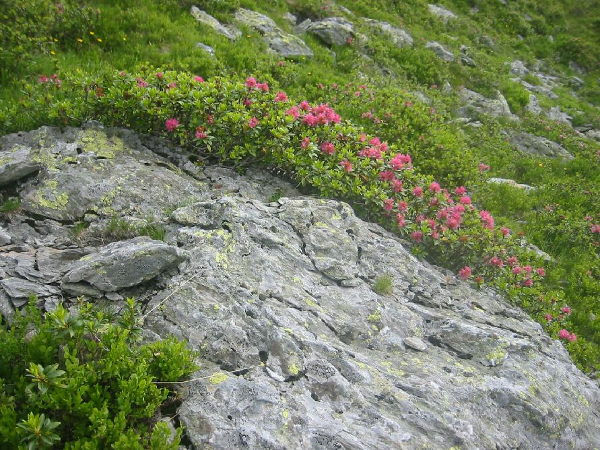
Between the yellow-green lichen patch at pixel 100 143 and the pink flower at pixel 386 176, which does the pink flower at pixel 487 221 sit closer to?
the pink flower at pixel 386 176

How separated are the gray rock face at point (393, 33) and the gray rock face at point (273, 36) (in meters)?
5.31

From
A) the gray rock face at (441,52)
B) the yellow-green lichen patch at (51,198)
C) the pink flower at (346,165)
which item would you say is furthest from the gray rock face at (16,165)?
the gray rock face at (441,52)

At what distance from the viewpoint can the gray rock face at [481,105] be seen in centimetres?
1603

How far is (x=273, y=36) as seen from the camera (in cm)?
1355

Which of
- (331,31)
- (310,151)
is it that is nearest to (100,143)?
(310,151)

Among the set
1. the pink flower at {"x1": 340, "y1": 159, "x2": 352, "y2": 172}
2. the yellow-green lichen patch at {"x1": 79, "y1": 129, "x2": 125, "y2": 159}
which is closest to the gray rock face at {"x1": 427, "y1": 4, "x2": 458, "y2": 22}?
the pink flower at {"x1": 340, "y1": 159, "x2": 352, "y2": 172}

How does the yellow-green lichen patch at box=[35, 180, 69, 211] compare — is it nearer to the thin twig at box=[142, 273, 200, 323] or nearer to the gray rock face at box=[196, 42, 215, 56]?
the thin twig at box=[142, 273, 200, 323]

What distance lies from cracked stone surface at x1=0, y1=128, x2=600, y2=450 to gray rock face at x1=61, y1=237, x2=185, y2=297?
0.02 meters

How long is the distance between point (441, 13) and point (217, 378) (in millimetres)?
25217

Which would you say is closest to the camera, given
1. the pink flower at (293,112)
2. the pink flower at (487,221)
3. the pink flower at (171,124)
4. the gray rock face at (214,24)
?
the pink flower at (171,124)

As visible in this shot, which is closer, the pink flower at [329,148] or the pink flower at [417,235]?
the pink flower at [417,235]

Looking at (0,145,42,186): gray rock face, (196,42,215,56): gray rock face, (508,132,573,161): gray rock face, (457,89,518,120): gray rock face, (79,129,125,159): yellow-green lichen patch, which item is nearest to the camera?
(0,145,42,186): gray rock face

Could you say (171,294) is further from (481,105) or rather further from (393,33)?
(393,33)

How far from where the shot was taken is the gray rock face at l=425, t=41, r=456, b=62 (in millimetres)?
18500
